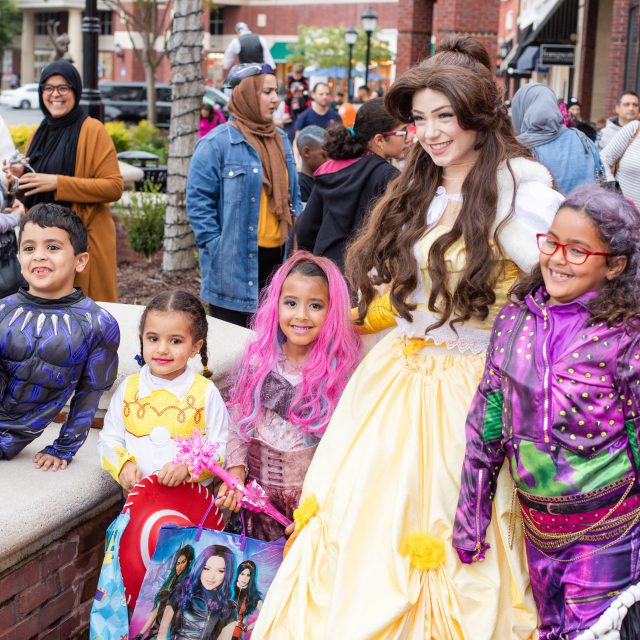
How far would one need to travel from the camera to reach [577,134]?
250 inches

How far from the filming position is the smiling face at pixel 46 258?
11.0ft

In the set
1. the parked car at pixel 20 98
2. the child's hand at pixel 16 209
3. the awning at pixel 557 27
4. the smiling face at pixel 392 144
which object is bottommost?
the child's hand at pixel 16 209

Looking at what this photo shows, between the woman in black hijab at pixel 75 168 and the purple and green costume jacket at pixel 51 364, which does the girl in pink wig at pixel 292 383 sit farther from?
the woman in black hijab at pixel 75 168

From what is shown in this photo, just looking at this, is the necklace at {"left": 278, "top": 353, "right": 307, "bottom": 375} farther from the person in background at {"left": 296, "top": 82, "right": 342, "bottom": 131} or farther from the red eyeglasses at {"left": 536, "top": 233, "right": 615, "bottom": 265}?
the person in background at {"left": 296, "top": 82, "right": 342, "bottom": 131}

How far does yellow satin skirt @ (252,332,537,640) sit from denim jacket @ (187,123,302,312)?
205 cm

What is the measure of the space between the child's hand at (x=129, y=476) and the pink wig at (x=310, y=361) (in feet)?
1.33

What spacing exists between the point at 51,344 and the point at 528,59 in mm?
27232

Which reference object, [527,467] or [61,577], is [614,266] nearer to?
[527,467]

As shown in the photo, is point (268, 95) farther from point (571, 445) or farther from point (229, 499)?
point (571, 445)

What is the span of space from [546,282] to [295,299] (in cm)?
109

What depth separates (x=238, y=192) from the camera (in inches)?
202

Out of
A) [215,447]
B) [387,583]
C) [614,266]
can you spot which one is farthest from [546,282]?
[215,447]

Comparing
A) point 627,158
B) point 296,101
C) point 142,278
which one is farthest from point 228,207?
point 296,101

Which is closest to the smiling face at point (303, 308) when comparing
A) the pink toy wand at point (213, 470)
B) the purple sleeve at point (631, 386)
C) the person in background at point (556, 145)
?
the pink toy wand at point (213, 470)
